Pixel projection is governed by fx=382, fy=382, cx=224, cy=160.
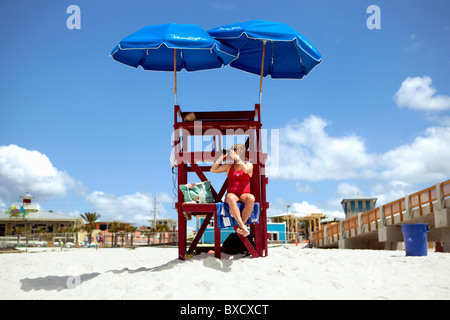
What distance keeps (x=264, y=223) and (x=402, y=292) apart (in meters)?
2.94

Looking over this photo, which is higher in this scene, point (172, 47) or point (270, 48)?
point (270, 48)

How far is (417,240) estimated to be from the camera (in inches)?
382

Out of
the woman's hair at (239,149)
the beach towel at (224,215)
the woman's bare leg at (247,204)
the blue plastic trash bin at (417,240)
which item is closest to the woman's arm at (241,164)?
the woman's hair at (239,149)

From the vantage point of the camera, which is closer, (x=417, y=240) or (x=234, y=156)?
(x=234, y=156)

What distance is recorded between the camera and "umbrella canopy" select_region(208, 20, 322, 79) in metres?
6.82

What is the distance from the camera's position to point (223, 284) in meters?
5.05

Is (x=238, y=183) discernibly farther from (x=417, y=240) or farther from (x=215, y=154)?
(x=417, y=240)

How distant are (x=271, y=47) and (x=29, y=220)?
52481mm

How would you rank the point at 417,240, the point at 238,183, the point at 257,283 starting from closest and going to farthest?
the point at 257,283, the point at 238,183, the point at 417,240

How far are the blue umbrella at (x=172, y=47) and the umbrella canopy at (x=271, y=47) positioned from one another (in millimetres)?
335

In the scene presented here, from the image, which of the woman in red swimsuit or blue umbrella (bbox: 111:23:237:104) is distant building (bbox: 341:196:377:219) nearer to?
blue umbrella (bbox: 111:23:237:104)

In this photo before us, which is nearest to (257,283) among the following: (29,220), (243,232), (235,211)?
(243,232)

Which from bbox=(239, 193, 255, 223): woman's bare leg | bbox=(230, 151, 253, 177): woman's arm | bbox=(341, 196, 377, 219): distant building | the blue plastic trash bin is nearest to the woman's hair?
bbox=(230, 151, 253, 177): woman's arm
